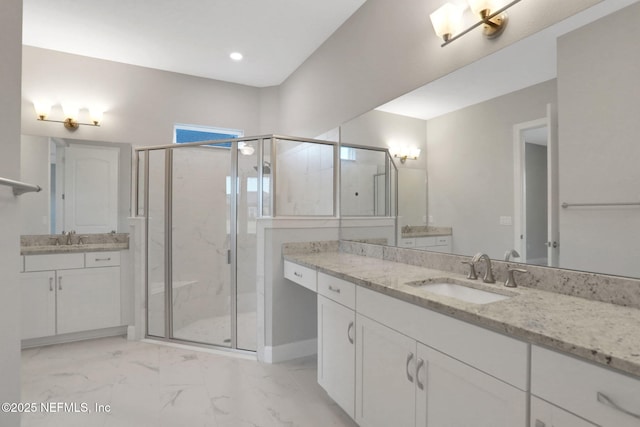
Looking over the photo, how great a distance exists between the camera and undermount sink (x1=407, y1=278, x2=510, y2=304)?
1.47 metres

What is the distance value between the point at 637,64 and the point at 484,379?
120 centimetres

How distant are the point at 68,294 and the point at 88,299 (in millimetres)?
169

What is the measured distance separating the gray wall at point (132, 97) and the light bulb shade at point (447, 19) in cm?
281

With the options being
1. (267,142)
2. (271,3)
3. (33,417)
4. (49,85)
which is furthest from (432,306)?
(49,85)

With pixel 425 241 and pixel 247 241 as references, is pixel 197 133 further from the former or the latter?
pixel 425 241

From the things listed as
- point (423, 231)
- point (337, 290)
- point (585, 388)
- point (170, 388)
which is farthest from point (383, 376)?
point (170, 388)

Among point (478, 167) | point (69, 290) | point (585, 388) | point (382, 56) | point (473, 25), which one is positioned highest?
point (382, 56)

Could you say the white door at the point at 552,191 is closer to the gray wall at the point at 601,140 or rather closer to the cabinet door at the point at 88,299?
the gray wall at the point at 601,140

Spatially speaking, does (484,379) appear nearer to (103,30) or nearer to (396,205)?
(396,205)

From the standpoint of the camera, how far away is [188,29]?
2.96 m

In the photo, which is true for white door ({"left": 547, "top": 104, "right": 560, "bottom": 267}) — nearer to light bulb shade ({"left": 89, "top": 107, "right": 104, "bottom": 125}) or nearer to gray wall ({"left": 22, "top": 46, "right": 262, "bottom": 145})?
gray wall ({"left": 22, "top": 46, "right": 262, "bottom": 145})

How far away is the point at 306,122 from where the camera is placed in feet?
11.7

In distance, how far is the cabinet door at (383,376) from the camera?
1.33 m

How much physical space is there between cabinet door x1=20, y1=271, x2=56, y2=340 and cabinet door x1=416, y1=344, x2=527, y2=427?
3337 millimetres
